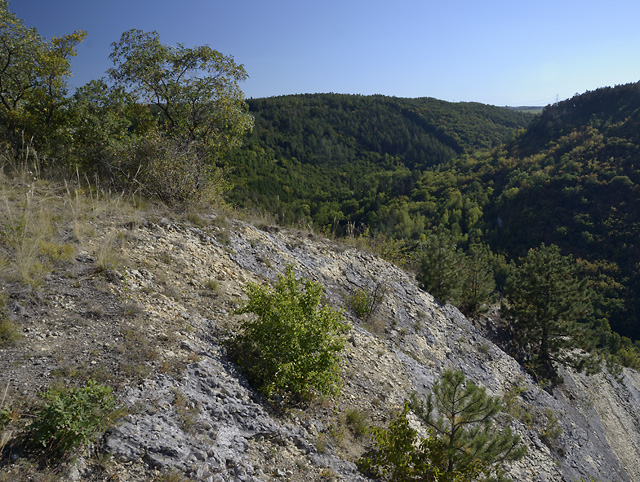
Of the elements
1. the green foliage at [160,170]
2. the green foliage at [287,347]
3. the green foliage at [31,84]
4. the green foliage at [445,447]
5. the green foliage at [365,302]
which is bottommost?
the green foliage at [445,447]

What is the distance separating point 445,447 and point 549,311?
1173 centimetres

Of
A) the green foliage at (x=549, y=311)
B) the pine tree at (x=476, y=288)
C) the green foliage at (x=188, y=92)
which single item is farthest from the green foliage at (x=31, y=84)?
the green foliage at (x=549, y=311)

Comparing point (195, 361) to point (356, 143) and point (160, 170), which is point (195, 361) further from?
point (356, 143)

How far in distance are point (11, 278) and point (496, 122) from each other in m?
142

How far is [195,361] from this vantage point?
3707mm

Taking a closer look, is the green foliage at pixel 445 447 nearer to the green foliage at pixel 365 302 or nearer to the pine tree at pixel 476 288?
the green foliage at pixel 365 302

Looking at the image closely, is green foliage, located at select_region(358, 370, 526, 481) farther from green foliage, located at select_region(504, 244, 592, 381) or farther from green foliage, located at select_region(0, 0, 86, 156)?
green foliage, located at select_region(504, 244, 592, 381)

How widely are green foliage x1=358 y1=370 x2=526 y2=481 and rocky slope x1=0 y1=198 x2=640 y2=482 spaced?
1.05 feet

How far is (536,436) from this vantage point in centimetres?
858

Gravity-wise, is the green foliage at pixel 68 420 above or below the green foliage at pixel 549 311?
above

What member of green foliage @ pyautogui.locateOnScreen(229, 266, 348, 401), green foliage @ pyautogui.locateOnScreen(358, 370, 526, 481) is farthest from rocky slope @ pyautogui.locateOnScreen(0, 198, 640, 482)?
green foliage @ pyautogui.locateOnScreen(358, 370, 526, 481)

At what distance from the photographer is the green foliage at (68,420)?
233cm

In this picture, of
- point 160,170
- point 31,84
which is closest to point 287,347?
point 160,170

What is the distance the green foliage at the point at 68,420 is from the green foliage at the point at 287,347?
1587 millimetres
